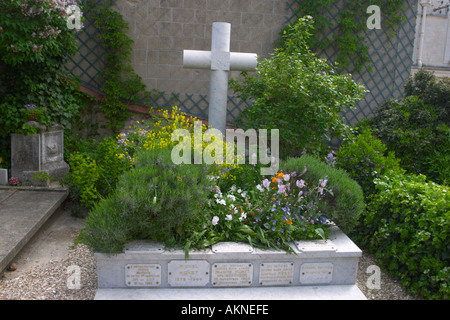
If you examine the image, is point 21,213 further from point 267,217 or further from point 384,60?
point 384,60

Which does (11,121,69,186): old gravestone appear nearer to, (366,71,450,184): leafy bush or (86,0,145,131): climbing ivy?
(86,0,145,131): climbing ivy

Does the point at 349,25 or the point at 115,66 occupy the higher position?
the point at 349,25

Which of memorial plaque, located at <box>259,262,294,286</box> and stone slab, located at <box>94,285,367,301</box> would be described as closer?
stone slab, located at <box>94,285,367,301</box>

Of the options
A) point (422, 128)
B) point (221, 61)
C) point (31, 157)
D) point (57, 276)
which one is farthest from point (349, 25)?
point (57, 276)

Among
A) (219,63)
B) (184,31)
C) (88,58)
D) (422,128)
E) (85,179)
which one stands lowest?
(85,179)

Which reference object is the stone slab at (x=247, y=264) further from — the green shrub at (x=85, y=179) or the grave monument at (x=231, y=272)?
the green shrub at (x=85, y=179)

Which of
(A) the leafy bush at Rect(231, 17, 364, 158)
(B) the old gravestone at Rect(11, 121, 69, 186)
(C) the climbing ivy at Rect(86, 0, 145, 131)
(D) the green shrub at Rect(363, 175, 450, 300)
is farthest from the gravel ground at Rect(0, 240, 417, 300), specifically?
(C) the climbing ivy at Rect(86, 0, 145, 131)

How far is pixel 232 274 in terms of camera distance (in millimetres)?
2736

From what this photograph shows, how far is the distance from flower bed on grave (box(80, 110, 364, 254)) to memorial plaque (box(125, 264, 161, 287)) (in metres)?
0.17

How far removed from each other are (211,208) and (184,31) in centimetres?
397

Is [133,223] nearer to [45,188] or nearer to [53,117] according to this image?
[45,188]

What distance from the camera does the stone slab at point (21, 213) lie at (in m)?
2.99

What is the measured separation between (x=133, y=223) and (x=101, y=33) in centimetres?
429

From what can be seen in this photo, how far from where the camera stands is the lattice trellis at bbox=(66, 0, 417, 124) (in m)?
6.10
